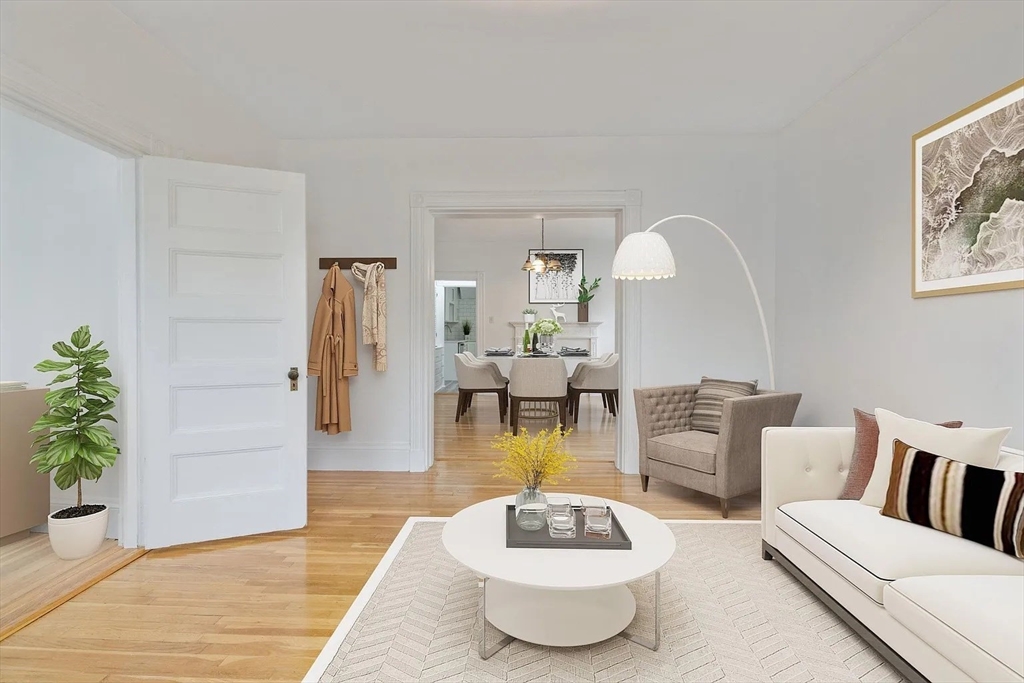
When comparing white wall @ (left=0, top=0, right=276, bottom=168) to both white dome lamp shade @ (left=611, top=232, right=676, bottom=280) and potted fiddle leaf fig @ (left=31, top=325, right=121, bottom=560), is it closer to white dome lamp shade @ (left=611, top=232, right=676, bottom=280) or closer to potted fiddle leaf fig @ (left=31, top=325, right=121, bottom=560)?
potted fiddle leaf fig @ (left=31, top=325, right=121, bottom=560)

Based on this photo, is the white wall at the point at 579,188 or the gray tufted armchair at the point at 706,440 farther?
the white wall at the point at 579,188

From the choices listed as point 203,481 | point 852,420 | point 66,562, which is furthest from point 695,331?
point 66,562

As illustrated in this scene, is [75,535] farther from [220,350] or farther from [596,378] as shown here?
[596,378]

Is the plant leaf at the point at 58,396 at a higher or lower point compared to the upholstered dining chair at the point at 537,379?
higher

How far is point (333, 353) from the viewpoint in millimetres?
4191

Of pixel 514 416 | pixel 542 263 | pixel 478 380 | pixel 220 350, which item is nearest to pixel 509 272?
pixel 542 263

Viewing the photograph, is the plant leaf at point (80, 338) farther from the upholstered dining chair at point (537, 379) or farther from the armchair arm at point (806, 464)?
the upholstered dining chair at point (537, 379)

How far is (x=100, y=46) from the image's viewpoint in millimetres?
2525

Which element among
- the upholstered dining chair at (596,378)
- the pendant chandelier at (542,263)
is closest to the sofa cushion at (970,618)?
the upholstered dining chair at (596,378)

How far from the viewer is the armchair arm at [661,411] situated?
3750 millimetres

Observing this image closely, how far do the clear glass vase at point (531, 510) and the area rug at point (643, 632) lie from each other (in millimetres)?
420

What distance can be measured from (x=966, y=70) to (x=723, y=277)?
201 cm

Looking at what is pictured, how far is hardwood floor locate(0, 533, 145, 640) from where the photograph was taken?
2205 mm

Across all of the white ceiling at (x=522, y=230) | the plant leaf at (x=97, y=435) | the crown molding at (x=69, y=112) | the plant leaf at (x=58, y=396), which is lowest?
the plant leaf at (x=97, y=435)
